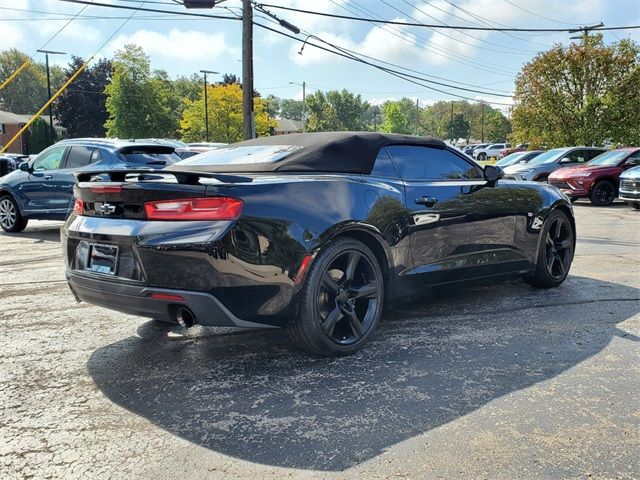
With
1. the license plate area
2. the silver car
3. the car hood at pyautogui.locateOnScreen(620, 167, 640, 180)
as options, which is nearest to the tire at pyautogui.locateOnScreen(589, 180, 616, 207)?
the car hood at pyautogui.locateOnScreen(620, 167, 640, 180)

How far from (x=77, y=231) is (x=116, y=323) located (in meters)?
1.24

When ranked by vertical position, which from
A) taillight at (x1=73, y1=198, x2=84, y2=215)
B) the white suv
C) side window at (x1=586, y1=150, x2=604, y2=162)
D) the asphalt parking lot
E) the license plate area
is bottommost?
the asphalt parking lot

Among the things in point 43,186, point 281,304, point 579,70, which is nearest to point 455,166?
point 281,304

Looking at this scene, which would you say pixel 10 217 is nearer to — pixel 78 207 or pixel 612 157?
pixel 78 207

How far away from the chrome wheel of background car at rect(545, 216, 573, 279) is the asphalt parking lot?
0.74 metres

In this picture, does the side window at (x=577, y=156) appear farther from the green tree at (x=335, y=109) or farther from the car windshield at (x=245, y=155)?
the green tree at (x=335, y=109)

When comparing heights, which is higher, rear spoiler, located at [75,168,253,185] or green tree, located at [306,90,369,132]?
green tree, located at [306,90,369,132]

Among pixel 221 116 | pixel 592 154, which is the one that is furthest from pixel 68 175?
pixel 221 116

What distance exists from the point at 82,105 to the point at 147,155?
65262 millimetres

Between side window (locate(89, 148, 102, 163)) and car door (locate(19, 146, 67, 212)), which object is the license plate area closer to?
side window (locate(89, 148, 102, 163))

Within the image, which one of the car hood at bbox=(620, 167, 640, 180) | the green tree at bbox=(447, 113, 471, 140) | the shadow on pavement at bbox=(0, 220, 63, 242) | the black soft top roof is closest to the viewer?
the black soft top roof

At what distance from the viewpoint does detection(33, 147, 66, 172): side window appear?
1022cm

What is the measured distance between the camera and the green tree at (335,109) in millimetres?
103125

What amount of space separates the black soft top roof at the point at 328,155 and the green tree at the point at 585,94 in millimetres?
24281
